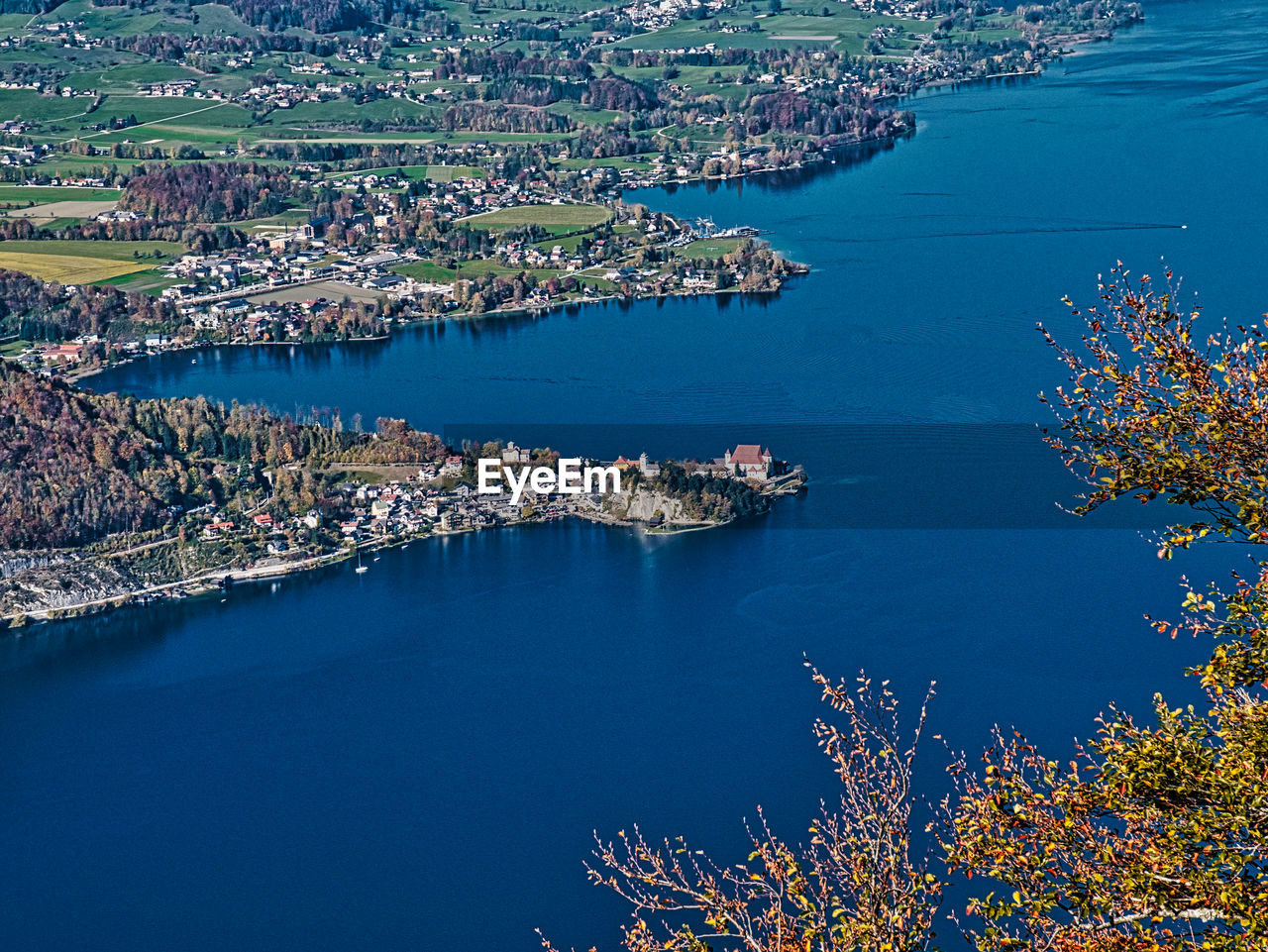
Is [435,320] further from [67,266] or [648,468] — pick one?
[648,468]

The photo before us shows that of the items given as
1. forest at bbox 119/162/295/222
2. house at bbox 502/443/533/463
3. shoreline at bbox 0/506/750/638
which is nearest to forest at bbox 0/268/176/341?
forest at bbox 119/162/295/222

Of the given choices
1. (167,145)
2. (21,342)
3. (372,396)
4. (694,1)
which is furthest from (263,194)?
(694,1)

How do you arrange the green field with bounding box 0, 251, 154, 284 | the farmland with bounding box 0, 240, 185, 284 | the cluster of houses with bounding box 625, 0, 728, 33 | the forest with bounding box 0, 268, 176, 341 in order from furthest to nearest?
1. the cluster of houses with bounding box 625, 0, 728, 33
2. the farmland with bounding box 0, 240, 185, 284
3. the green field with bounding box 0, 251, 154, 284
4. the forest with bounding box 0, 268, 176, 341

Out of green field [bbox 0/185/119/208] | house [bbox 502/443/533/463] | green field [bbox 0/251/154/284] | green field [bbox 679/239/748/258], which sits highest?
green field [bbox 0/185/119/208]

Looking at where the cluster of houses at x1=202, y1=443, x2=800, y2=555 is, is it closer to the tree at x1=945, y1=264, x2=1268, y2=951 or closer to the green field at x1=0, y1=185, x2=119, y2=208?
the tree at x1=945, y1=264, x2=1268, y2=951

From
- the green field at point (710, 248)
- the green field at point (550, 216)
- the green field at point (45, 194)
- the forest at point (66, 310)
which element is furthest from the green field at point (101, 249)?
the green field at point (710, 248)

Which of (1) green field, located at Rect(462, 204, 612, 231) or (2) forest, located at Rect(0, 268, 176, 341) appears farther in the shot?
(1) green field, located at Rect(462, 204, 612, 231)

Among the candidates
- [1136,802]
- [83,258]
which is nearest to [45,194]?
[83,258]

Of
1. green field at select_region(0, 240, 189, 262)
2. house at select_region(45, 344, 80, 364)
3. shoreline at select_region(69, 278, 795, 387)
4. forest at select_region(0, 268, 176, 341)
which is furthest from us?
green field at select_region(0, 240, 189, 262)

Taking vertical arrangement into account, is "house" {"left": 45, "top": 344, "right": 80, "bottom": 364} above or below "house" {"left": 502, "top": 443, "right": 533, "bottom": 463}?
above
